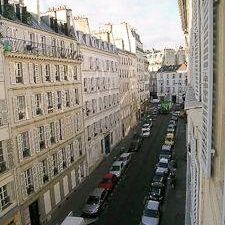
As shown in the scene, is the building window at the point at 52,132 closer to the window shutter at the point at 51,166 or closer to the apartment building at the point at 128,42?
the window shutter at the point at 51,166

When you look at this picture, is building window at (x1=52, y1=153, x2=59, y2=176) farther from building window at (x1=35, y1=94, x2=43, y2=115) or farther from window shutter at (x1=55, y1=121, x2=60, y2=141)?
building window at (x1=35, y1=94, x2=43, y2=115)

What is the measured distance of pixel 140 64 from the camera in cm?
8912

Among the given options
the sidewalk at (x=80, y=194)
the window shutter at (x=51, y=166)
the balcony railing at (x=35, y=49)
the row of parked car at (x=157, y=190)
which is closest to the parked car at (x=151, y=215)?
the row of parked car at (x=157, y=190)

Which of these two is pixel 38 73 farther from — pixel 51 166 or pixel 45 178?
pixel 45 178

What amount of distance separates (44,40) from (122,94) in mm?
34008

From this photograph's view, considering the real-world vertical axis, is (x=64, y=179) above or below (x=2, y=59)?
below

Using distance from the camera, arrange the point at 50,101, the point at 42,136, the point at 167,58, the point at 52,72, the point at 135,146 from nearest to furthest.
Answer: the point at 42,136, the point at 50,101, the point at 52,72, the point at 135,146, the point at 167,58

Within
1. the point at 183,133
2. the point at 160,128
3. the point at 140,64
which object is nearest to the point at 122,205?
the point at 183,133

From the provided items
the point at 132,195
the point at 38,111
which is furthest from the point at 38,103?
the point at 132,195

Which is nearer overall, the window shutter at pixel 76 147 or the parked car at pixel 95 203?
the parked car at pixel 95 203

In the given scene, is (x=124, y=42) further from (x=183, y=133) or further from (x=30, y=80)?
(x=30, y=80)

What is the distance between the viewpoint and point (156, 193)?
3266 cm

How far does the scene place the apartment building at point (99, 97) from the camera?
4419 cm

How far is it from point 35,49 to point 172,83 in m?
92.8
